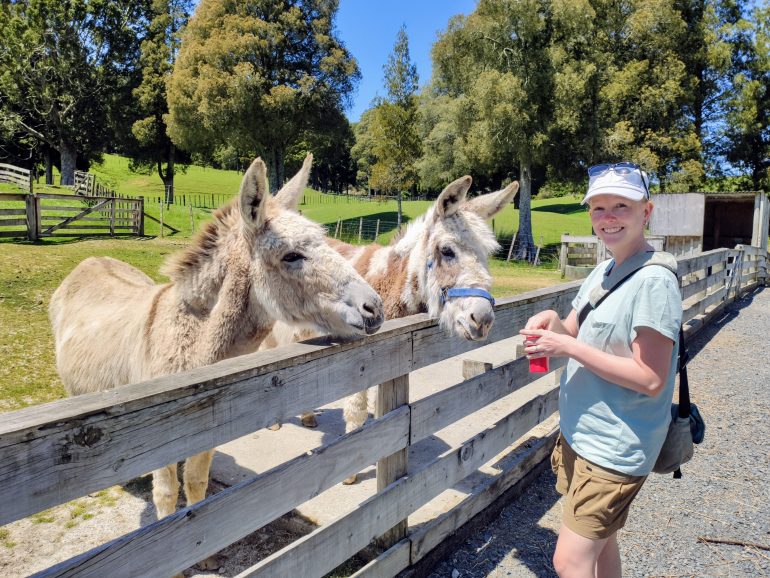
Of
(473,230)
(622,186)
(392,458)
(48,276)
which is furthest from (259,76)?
(622,186)

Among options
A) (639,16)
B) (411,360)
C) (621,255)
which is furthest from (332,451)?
(639,16)

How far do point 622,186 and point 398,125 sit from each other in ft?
104

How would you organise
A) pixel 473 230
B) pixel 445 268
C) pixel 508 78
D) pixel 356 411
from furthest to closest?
1. pixel 508 78
2. pixel 356 411
3. pixel 473 230
4. pixel 445 268

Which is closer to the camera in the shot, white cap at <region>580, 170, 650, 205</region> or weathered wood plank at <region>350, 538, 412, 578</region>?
white cap at <region>580, 170, 650, 205</region>

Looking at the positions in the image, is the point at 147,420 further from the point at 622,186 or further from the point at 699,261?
the point at 699,261

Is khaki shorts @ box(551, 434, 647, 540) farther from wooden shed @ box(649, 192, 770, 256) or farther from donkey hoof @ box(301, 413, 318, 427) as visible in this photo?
wooden shed @ box(649, 192, 770, 256)

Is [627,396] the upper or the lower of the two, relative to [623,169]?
lower

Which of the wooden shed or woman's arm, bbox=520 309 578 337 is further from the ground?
the wooden shed

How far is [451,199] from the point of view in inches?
146

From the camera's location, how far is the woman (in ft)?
6.28

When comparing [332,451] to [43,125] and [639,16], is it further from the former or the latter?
[43,125]

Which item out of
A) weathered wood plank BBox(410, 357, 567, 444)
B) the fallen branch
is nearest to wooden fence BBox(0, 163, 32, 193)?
weathered wood plank BBox(410, 357, 567, 444)

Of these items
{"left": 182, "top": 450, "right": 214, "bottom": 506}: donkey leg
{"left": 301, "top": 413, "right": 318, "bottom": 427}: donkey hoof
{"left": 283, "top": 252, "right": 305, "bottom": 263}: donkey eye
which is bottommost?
{"left": 301, "top": 413, "right": 318, "bottom": 427}: donkey hoof

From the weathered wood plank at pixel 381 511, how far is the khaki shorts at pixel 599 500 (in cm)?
96
